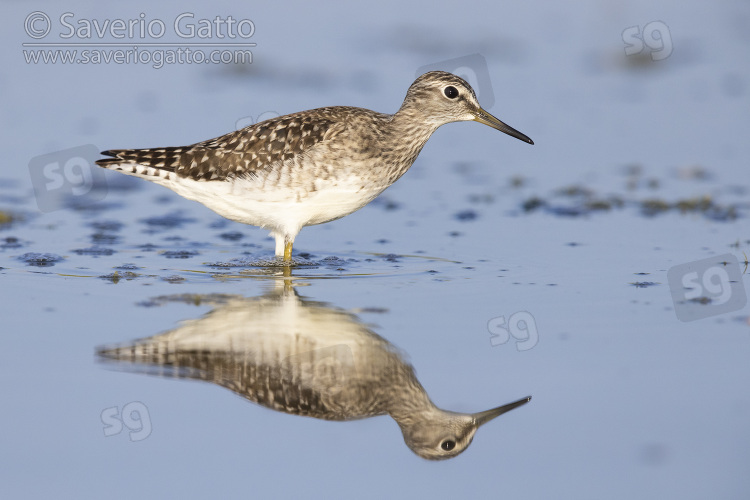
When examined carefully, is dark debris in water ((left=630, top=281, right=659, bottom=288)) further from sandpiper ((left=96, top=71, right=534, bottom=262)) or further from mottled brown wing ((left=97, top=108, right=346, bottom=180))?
mottled brown wing ((left=97, top=108, right=346, bottom=180))

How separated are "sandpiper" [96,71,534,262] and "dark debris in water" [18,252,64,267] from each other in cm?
106

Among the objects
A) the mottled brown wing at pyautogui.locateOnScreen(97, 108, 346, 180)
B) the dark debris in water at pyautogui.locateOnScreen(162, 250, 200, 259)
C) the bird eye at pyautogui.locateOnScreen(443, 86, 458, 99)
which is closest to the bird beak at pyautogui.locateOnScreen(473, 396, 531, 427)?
the mottled brown wing at pyautogui.locateOnScreen(97, 108, 346, 180)

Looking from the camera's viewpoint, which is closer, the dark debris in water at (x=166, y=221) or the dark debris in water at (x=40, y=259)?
the dark debris in water at (x=40, y=259)

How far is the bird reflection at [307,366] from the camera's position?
6.90m

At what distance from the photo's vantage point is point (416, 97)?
35.2 ft

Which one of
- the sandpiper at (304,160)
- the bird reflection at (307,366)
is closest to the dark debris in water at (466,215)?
the sandpiper at (304,160)

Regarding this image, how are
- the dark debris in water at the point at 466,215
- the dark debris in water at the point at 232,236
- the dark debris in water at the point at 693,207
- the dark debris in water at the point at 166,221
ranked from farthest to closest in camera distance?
the dark debris in water at the point at 466,215
the dark debris in water at the point at 693,207
the dark debris in water at the point at 166,221
the dark debris in water at the point at 232,236

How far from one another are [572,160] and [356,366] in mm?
7551

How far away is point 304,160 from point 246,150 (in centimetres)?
68

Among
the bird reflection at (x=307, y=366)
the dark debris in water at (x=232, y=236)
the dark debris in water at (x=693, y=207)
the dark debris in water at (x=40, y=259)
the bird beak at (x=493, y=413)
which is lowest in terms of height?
the bird beak at (x=493, y=413)

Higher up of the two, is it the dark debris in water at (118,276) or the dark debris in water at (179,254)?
the dark debris in water at (179,254)

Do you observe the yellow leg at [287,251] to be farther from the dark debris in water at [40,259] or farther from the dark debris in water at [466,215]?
the dark debris in water at [466,215]

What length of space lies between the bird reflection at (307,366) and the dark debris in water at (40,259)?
7.71 ft

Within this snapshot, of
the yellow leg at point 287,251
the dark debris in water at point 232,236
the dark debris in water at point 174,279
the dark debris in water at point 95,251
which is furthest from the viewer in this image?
the dark debris in water at point 232,236
